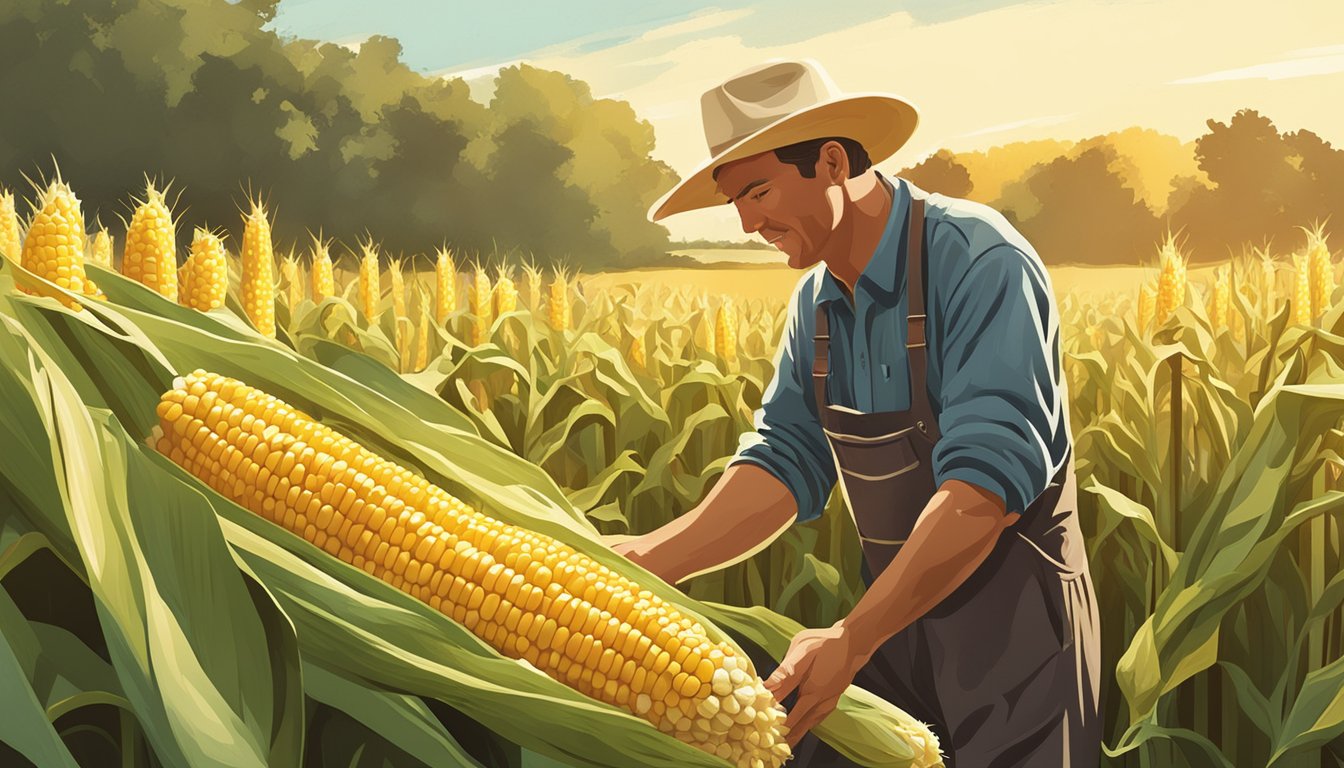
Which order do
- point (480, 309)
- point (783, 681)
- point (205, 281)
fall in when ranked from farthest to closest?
point (480, 309) → point (205, 281) → point (783, 681)

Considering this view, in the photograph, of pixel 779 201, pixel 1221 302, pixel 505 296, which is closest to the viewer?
pixel 779 201

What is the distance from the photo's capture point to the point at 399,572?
1.73m

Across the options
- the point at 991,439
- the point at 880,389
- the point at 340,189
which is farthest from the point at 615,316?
the point at 340,189

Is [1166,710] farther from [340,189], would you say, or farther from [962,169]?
[962,169]

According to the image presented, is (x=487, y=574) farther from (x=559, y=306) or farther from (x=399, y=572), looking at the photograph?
(x=559, y=306)

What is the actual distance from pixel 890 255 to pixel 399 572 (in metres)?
1.44

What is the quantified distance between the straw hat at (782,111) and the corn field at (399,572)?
2.87ft

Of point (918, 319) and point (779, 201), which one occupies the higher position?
point (779, 201)

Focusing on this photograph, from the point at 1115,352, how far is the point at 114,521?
4.89m

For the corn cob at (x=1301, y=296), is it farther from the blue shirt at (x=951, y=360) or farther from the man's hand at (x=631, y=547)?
the man's hand at (x=631, y=547)

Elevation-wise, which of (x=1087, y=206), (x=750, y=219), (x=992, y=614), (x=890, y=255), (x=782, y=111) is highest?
(x=1087, y=206)

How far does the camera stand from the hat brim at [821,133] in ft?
7.75

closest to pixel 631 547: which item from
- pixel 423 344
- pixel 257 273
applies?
pixel 257 273

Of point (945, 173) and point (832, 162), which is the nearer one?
point (832, 162)
